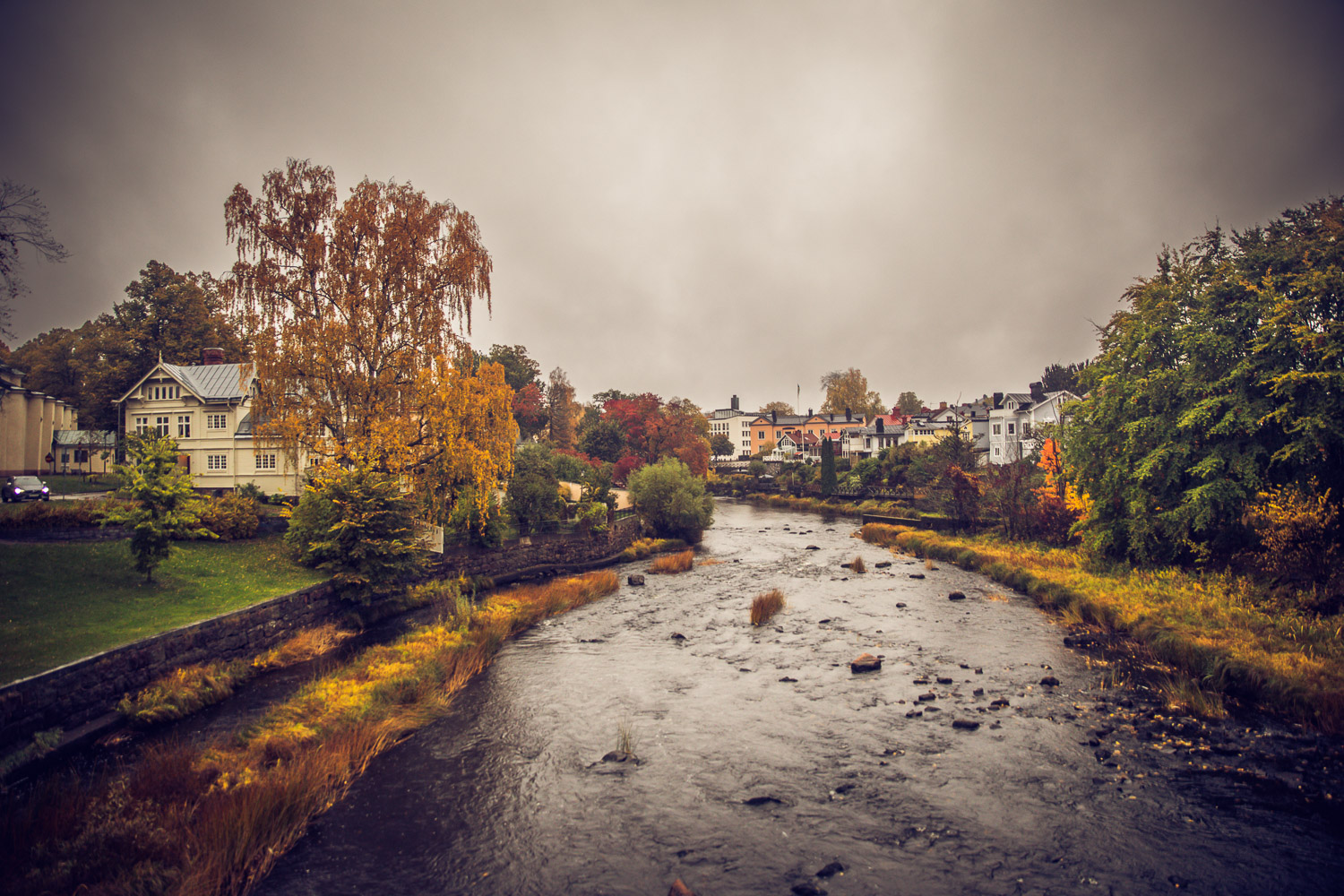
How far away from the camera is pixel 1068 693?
1438 cm

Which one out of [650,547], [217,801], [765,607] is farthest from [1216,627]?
[650,547]

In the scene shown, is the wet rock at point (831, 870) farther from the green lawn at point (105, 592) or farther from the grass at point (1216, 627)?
the green lawn at point (105, 592)

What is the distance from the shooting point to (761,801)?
10.2 metres

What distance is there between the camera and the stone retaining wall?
1018cm

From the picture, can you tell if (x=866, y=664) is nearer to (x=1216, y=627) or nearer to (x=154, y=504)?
(x=1216, y=627)

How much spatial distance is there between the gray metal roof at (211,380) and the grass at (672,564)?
24.9 m

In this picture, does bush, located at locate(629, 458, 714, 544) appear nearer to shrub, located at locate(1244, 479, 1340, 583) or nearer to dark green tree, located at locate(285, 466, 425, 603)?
dark green tree, located at locate(285, 466, 425, 603)

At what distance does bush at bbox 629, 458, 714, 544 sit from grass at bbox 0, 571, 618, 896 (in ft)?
85.0

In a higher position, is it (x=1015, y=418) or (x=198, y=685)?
(x=1015, y=418)

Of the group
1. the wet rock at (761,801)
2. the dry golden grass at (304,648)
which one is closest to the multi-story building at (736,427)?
the dry golden grass at (304,648)

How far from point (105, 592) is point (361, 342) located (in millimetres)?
10892

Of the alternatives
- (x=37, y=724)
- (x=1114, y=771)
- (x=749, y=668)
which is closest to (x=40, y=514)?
(x=37, y=724)

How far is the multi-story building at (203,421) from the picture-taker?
3450 cm

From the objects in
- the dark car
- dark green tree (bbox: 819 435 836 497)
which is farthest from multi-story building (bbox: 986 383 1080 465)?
the dark car
